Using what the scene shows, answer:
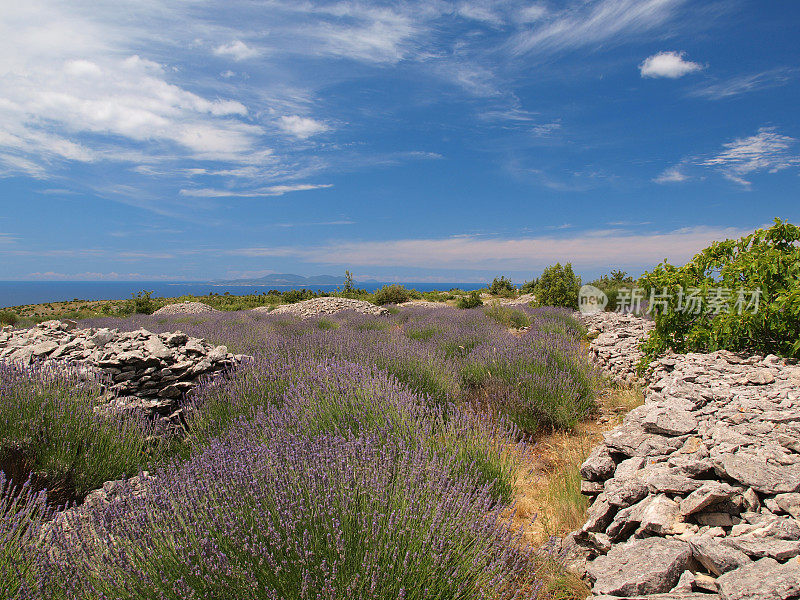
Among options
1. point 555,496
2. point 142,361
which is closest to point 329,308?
point 142,361

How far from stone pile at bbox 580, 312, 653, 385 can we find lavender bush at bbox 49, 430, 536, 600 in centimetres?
472

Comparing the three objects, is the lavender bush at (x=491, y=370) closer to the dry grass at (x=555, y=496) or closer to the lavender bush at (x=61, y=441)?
the dry grass at (x=555, y=496)

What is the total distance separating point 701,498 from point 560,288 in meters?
13.0

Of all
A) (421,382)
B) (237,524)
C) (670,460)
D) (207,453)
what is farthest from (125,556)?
(421,382)

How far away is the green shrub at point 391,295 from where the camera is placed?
22.1 meters

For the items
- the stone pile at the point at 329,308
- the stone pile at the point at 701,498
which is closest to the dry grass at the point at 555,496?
the stone pile at the point at 701,498

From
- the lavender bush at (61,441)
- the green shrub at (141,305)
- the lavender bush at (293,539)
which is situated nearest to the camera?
the lavender bush at (293,539)

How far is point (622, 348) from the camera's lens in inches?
278

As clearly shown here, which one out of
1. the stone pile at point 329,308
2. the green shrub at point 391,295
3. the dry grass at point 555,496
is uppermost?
the green shrub at point 391,295

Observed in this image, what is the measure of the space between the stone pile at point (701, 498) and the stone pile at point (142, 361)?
168 inches

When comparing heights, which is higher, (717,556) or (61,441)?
(717,556)

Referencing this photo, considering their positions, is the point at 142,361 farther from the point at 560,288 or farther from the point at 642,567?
the point at 560,288

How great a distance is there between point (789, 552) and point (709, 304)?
14.3ft

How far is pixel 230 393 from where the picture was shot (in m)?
4.12
